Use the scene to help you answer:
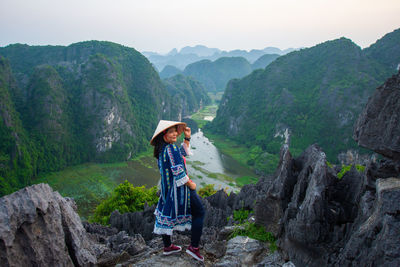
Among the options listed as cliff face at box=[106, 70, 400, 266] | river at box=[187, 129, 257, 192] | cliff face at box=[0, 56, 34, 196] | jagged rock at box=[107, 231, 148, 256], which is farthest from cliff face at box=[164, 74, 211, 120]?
cliff face at box=[106, 70, 400, 266]

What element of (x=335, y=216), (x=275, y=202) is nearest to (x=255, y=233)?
(x=275, y=202)

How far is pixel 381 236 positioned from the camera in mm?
3482

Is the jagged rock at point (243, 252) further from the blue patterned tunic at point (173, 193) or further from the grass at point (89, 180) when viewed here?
the grass at point (89, 180)

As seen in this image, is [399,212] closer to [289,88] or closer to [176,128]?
[176,128]

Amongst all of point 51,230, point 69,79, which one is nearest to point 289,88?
point 69,79

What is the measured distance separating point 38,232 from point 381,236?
5110 mm

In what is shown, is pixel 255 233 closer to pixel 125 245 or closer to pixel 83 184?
pixel 125 245

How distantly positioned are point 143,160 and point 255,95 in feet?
139

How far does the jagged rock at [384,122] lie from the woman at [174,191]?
3205mm

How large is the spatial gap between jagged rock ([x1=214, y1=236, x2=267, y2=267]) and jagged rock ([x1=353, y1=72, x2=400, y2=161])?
2.96m

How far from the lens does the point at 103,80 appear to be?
62.4m

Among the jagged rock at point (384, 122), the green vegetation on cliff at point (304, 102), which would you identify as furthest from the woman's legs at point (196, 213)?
the green vegetation on cliff at point (304, 102)

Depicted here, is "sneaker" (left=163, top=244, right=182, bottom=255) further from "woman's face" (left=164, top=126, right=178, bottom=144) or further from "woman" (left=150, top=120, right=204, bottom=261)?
"woman's face" (left=164, top=126, right=178, bottom=144)

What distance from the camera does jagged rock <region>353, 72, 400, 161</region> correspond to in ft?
14.0
